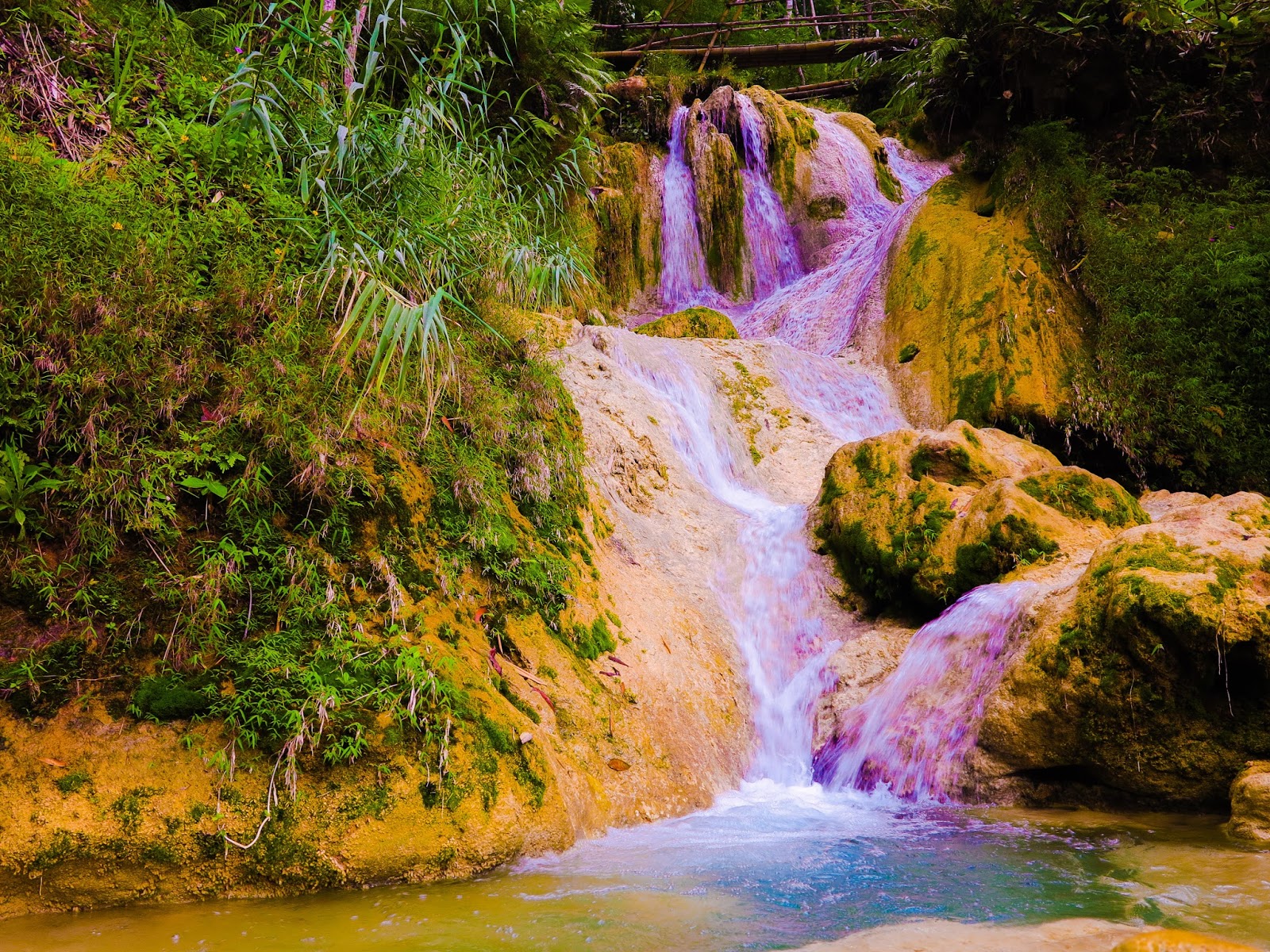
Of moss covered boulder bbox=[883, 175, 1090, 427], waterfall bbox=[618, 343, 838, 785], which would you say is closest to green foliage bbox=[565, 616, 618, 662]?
waterfall bbox=[618, 343, 838, 785]

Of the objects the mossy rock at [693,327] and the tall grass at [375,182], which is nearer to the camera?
the tall grass at [375,182]

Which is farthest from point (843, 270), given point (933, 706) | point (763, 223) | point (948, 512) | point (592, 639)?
point (592, 639)

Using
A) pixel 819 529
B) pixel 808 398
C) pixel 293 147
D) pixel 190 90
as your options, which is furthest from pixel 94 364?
pixel 808 398

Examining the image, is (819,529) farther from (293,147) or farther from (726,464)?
(293,147)


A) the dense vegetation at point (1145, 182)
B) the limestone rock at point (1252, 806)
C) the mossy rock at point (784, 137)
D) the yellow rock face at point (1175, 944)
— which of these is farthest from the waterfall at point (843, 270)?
the yellow rock face at point (1175, 944)

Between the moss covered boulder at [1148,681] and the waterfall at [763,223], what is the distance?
1040 centimetres

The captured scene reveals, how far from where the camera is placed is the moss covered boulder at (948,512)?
570cm

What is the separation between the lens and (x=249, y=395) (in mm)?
3363

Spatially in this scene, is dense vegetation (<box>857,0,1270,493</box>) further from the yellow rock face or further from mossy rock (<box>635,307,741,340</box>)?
the yellow rock face

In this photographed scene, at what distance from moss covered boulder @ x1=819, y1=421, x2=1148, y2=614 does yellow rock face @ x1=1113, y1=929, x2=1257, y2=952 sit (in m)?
3.60

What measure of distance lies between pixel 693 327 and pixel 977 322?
3.58 meters

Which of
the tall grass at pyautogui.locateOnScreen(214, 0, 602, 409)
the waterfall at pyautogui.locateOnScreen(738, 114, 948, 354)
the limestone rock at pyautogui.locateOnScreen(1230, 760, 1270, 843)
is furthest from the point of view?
the waterfall at pyautogui.locateOnScreen(738, 114, 948, 354)

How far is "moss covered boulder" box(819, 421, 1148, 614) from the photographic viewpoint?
570 cm

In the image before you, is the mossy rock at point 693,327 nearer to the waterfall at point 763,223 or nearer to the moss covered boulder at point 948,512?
the waterfall at point 763,223
